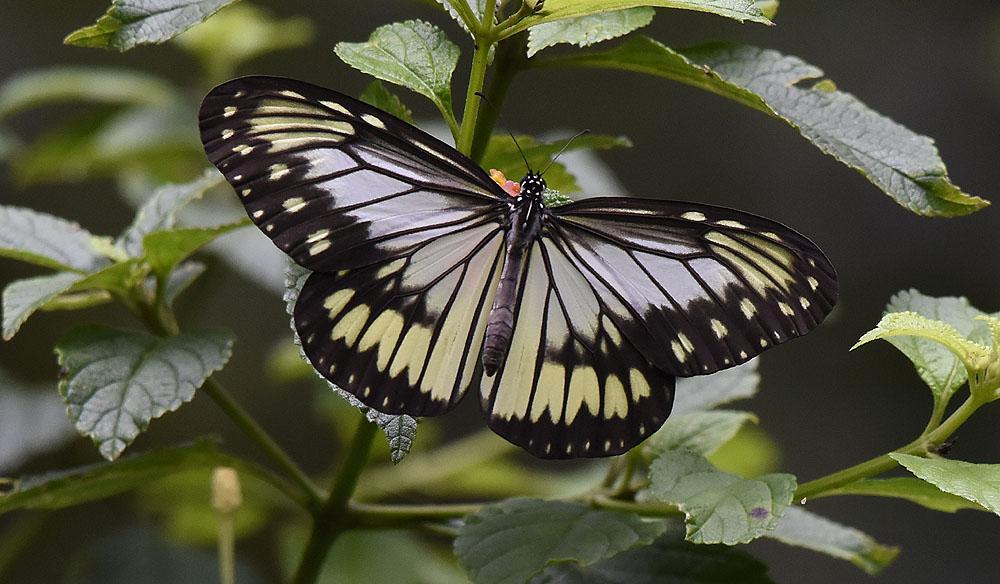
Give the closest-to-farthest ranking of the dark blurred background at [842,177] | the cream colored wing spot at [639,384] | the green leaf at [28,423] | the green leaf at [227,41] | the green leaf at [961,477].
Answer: the green leaf at [961,477] → the cream colored wing spot at [639,384] → the green leaf at [28,423] → the green leaf at [227,41] → the dark blurred background at [842,177]

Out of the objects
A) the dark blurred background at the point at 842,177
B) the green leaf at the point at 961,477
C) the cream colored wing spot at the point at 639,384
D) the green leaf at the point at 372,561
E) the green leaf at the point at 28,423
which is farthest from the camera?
the dark blurred background at the point at 842,177

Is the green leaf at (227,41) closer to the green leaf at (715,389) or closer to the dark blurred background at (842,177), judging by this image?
the dark blurred background at (842,177)

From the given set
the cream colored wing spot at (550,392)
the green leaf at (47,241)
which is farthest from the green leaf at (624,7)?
the green leaf at (47,241)

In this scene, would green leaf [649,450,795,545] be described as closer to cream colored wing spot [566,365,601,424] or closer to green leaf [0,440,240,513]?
cream colored wing spot [566,365,601,424]

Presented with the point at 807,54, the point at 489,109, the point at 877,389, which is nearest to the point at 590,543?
the point at 489,109

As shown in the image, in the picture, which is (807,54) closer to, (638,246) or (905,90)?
(905,90)

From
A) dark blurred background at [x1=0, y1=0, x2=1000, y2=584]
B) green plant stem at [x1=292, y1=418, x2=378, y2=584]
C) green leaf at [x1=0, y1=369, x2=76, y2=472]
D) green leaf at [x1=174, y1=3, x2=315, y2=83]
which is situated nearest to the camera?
green plant stem at [x1=292, y1=418, x2=378, y2=584]

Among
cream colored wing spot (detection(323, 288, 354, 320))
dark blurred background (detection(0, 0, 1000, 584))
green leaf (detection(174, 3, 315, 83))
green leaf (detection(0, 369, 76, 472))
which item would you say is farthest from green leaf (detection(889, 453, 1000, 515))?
dark blurred background (detection(0, 0, 1000, 584))

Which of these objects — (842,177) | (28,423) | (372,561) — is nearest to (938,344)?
(372,561)
